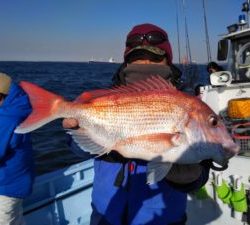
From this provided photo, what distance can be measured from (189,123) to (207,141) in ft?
0.49

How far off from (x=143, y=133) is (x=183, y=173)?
0.36 m

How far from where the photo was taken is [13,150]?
400 centimetres

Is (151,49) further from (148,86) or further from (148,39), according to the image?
(148,86)

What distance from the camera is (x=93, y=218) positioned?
269 cm

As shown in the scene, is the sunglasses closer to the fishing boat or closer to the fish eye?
the fish eye

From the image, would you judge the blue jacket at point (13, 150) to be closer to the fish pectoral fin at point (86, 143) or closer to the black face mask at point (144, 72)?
the fish pectoral fin at point (86, 143)

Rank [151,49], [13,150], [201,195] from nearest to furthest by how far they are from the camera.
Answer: [151,49] → [13,150] → [201,195]

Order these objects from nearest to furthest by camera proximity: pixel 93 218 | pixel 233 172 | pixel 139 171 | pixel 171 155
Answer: pixel 171 155
pixel 139 171
pixel 93 218
pixel 233 172

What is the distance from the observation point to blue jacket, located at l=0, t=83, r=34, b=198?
12.6 ft

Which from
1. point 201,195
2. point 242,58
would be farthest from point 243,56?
point 201,195

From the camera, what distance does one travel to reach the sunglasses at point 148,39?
262cm

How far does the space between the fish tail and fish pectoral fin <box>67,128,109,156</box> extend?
0.54 ft

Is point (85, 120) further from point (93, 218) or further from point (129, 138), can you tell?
point (93, 218)

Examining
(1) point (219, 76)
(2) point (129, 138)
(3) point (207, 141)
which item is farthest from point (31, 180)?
(1) point (219, 76)
